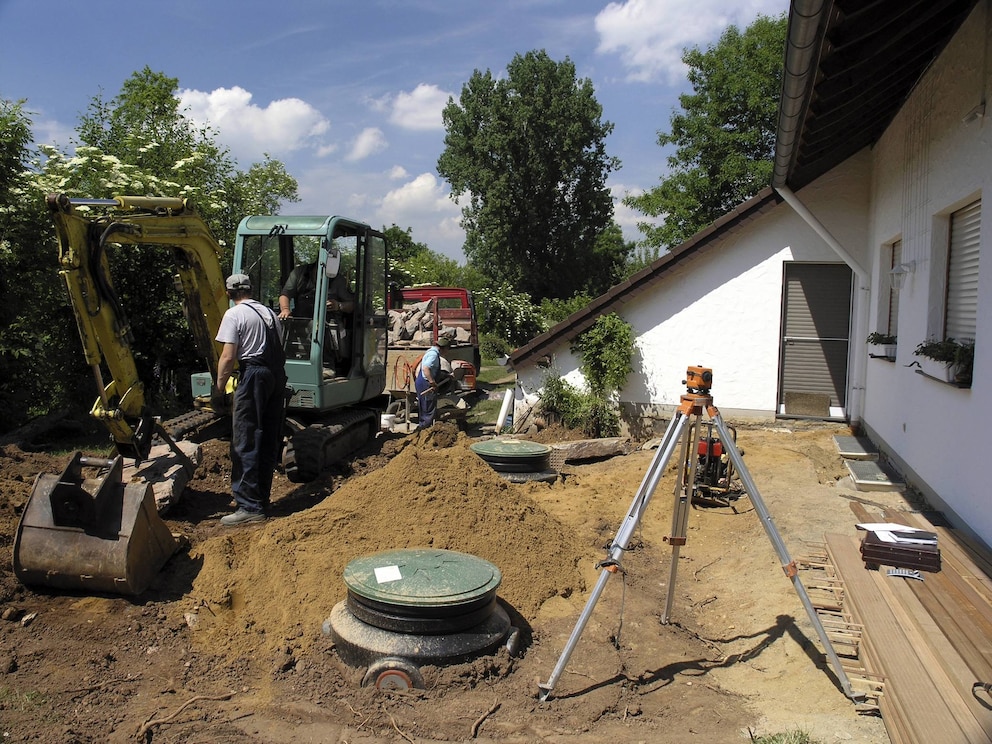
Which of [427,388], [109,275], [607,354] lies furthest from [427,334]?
[109,275]

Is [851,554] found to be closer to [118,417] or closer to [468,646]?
[468,646]

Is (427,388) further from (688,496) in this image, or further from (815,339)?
(688,496)

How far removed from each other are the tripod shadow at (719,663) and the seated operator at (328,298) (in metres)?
5.74

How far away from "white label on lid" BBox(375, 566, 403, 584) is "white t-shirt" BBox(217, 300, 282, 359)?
300cm

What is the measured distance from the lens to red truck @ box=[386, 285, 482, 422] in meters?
13.4

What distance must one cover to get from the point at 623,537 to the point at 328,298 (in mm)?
5962

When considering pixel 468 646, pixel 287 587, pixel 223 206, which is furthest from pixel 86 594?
pixel 223 206

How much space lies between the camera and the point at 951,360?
5.33m

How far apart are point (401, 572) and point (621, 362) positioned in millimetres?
7326

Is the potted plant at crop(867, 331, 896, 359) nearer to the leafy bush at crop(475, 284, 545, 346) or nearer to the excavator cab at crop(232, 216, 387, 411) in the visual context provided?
the excavator cab at crop(232, 216, 387, 411)

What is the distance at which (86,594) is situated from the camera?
482 cm

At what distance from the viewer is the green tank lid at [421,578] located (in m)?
3.99

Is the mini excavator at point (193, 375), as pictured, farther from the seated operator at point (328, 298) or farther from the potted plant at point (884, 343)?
the potted plant at point (884, 343)

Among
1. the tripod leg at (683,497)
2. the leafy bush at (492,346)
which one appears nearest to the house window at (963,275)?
the tripod leg at (683,497)
